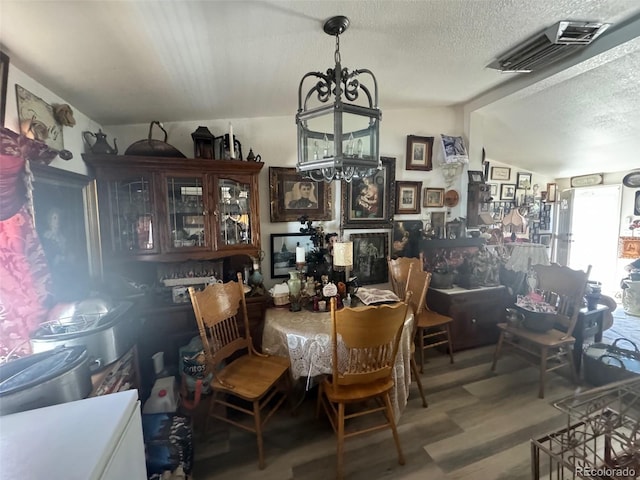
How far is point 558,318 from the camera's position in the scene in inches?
99.7

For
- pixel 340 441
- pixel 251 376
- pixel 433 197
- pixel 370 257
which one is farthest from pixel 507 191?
pixel 251 376

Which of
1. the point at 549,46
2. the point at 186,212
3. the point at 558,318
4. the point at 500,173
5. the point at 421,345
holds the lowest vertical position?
the point at 421,345

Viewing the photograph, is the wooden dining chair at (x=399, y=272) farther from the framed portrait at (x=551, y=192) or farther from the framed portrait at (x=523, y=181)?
the framed portrait at (x=551, y=192)

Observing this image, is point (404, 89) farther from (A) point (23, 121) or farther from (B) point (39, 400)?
(B) point (39, 400)

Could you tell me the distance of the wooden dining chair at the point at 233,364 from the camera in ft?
5.67

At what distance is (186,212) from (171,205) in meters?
0.12

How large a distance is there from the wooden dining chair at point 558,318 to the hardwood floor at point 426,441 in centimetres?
25

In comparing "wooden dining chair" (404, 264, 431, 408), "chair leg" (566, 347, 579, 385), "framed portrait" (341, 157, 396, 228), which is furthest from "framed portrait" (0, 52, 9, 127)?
"chair leg" (566, 347, 579, 385)

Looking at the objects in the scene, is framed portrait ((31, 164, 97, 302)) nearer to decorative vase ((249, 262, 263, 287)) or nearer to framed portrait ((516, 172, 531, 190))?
decorative vase ((249, 262, 263, 287))

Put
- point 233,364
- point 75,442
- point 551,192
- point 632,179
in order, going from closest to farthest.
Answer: point 75,442 → point 233,364 → point 632,179 → point 551,192

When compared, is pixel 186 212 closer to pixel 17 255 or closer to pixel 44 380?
pixel 17 255

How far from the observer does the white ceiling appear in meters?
1.26

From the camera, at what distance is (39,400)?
1030 millimetres

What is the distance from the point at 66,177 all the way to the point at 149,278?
992mm
